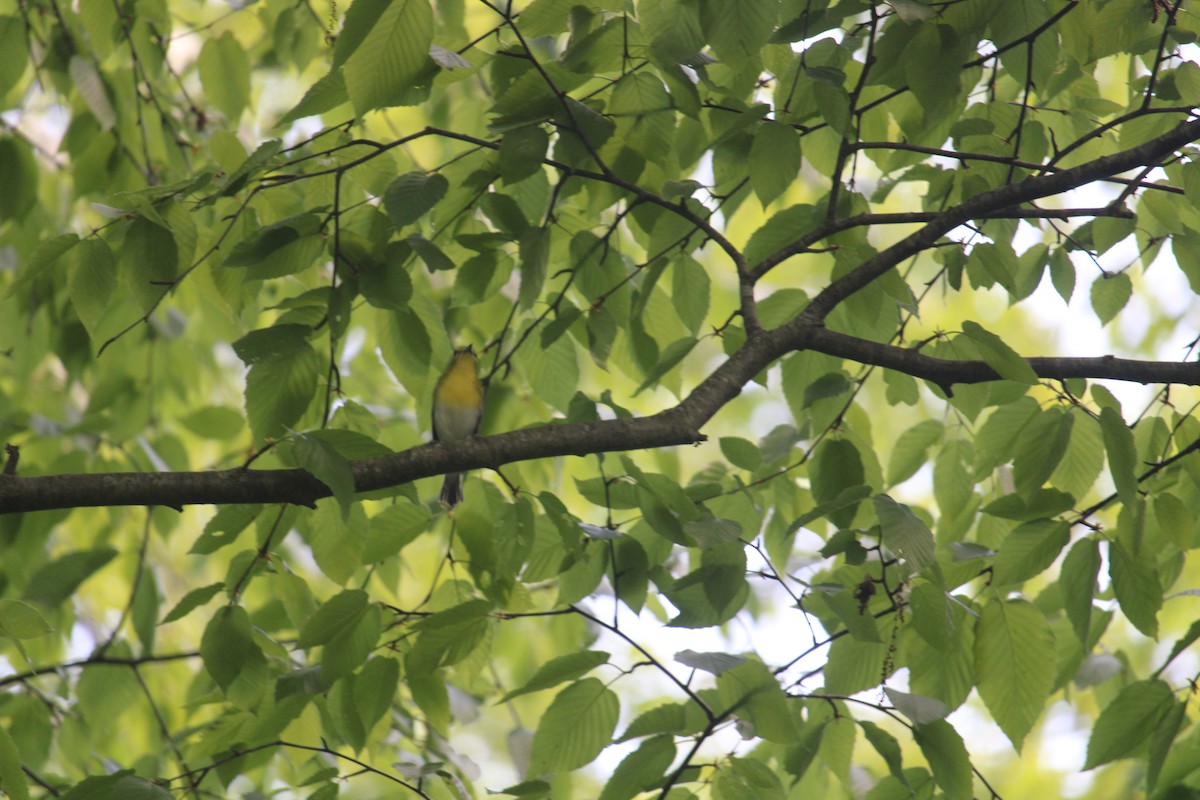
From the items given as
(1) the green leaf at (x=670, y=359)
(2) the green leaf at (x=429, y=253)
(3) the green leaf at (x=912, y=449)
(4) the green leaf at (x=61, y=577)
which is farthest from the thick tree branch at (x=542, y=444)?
(4) the green leaf at (x=61, y=577)

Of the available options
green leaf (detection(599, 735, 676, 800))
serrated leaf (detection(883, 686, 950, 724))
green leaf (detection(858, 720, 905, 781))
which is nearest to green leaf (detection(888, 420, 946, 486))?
green leaf (detection(858, 720, 905, 781))

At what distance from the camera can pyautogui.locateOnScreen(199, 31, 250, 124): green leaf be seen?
3129mm

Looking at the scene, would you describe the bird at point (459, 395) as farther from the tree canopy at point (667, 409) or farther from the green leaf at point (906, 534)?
the green leaf at point (906, 534)

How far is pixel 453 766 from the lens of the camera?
2705 millimetres

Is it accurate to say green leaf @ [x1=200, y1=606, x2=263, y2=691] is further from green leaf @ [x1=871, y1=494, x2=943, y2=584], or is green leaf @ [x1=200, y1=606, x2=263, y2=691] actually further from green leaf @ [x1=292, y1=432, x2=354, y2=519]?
green leaf @ [x1=871, y1=494, x2=943, y2=584]

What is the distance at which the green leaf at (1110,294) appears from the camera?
2602 millimetres

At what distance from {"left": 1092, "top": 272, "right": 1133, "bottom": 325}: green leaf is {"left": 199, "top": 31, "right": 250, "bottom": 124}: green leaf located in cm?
254

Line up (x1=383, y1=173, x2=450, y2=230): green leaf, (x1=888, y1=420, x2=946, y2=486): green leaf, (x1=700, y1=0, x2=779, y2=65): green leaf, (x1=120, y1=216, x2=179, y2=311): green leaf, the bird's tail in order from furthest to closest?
the bird's tail
(x1=888, y1=420, x2=946, y2=486): green leaf
(x1=120, y1=216, x2=179, y2=311): green leaf
(x1=383, y1=173, x2=450, y2=230): green leaf
(x1=700, y1=0, x2=779, y2=65): green leaf

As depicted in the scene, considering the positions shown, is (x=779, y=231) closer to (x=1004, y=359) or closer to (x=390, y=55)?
(x=1004, y=359)

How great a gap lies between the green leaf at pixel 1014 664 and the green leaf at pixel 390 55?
4.92 ft

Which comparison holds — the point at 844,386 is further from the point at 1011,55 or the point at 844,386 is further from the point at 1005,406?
the point at 1011,55

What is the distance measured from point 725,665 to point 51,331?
2881 millimetres

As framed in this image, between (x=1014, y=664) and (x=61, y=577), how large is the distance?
2.34m

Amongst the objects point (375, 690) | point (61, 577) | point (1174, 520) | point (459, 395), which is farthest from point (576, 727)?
point (459, 395)
